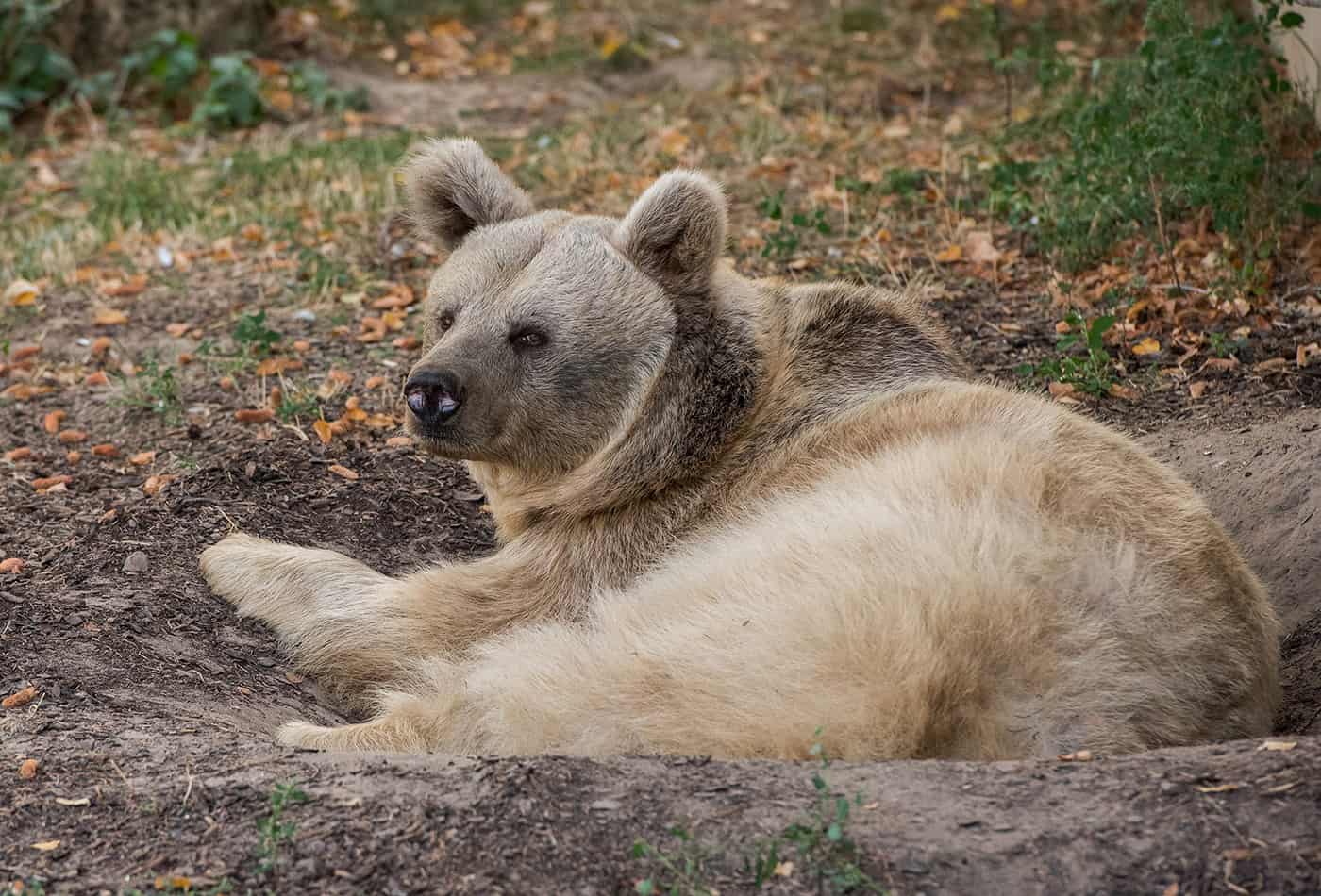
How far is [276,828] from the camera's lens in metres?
3.58

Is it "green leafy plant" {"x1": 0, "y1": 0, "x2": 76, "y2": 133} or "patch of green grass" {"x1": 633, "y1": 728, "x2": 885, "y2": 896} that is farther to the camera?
"green leafy plant" {"x1": 0, "y1": 0, "x2": 76, "y2": 133}

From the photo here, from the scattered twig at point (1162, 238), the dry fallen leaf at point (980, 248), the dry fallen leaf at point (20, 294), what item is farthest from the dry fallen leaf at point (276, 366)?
the scattered twig at point (1162, 238)

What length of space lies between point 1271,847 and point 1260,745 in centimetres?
44

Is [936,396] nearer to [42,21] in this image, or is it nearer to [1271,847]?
[1271,847]

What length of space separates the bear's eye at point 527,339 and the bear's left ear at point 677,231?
443 mm

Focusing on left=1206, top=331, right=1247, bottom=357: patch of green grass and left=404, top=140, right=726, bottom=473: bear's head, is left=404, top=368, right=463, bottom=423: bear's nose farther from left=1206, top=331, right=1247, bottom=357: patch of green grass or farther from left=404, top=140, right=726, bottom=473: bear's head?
left=1206, top=331, right=1247, bottom=357: patch of green grass

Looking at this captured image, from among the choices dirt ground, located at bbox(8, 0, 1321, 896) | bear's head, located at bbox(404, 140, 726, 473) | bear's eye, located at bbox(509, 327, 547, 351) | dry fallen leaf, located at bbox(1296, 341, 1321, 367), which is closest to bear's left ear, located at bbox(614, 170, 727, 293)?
bear's head, located at bbox(404, 140, 726, 473)

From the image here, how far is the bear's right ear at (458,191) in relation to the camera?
18.8 feet

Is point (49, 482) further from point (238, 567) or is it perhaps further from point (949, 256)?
point (949, 256)

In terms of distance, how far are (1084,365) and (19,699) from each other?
15.3 feet

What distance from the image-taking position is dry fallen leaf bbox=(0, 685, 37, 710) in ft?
15.1

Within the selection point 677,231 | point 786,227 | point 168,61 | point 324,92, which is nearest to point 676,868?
point 677,231

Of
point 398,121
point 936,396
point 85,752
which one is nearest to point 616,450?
point 936,396

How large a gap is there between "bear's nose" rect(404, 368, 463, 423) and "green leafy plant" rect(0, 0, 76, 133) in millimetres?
8359
